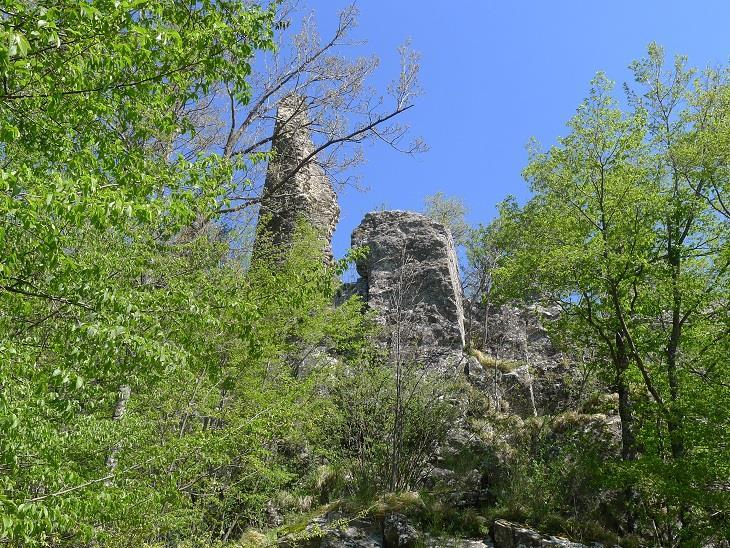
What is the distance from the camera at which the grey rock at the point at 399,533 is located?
1151cm

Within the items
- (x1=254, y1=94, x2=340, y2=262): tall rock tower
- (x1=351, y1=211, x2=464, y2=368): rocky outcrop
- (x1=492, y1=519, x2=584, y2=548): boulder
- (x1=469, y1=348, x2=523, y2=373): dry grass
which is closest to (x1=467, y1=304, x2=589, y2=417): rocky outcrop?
(x1=469, y1=348, x2=523, y2=373): dry grass

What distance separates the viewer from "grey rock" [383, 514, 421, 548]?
11.5 m

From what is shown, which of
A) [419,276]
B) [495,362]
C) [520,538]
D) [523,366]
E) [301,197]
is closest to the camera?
[520,538]

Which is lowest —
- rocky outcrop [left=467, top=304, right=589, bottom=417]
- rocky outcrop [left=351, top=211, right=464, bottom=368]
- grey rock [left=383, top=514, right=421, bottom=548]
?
grey rock [left=383, top=514, right=421, bottom=548]

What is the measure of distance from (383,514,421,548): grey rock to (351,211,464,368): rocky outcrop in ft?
28.9

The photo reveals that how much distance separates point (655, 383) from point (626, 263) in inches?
105

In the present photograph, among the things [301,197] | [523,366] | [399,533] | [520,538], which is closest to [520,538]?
[520,538]

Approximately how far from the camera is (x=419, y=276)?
2322cm

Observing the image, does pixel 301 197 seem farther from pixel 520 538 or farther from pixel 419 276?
pixel 520 538

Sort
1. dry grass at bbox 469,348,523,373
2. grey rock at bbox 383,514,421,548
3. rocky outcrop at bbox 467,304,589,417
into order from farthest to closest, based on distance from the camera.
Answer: dry grass at bbox 469,348,523,373 → rocky outcrop at bbox 467,304,589,417 → grey rock at bbox 383,514,421,548

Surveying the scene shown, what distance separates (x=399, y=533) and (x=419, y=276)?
12.7 meters

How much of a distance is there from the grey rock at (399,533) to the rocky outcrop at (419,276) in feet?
28.9

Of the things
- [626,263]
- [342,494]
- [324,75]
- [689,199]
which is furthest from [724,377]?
[324,75]

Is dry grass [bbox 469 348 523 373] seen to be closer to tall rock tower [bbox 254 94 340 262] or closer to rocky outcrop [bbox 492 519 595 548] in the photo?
tall rock tower [bbox 254 94 340 262]
